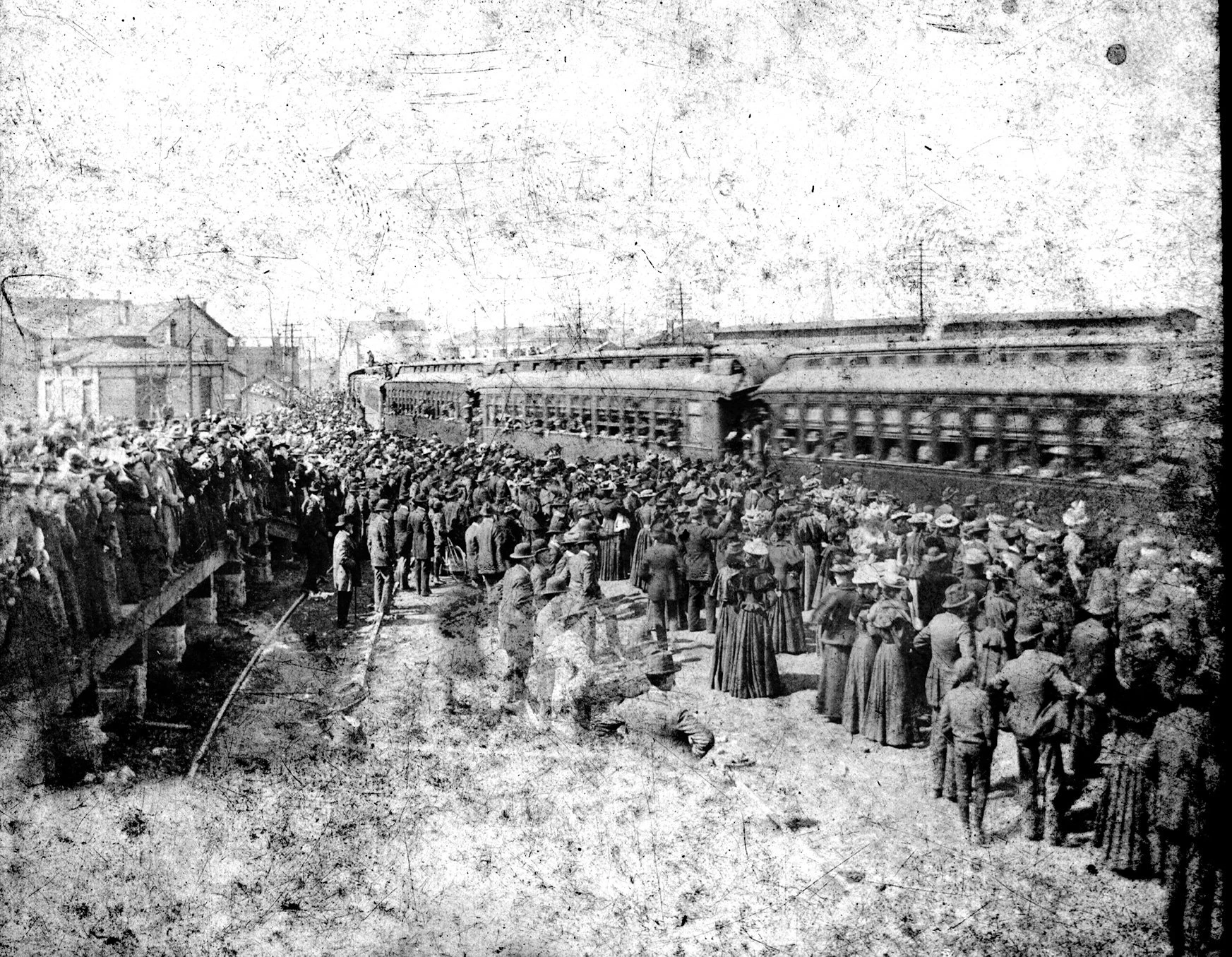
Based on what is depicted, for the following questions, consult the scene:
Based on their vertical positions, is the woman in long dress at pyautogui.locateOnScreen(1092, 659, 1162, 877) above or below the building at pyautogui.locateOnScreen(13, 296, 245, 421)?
below

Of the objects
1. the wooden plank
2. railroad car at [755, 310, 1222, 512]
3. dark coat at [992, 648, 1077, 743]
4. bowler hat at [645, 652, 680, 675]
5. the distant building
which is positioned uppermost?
the distant building

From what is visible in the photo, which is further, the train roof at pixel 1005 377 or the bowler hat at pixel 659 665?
the bowler hat at pixel 659 665

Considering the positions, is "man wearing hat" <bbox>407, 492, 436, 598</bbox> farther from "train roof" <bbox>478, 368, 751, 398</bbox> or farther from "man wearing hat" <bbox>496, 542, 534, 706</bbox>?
"train roof" <bbox>478, 368, 751, 398</bbox>

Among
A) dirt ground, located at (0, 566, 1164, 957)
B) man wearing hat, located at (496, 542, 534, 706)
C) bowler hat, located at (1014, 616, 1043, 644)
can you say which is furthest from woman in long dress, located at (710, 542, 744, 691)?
bowler hat, located at (1014, 616, 1043, 644)

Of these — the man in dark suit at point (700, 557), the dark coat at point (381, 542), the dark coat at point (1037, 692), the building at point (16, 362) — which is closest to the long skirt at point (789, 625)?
the man in dark suit at point (700, 557)

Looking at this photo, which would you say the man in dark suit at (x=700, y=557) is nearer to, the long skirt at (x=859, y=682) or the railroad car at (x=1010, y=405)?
the long skirt at (x=859, y=682)

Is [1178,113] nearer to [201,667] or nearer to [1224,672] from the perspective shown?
[1224,672]

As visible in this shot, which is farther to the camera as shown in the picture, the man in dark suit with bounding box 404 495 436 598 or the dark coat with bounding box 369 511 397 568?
the man in dark suit with bounding box 404 495 436 598
